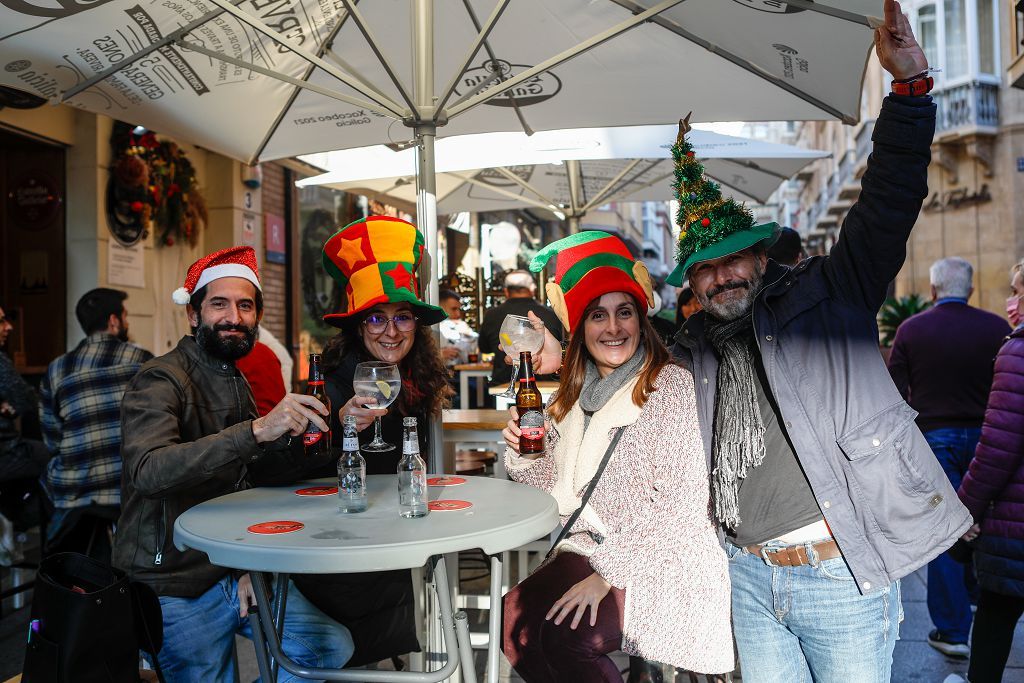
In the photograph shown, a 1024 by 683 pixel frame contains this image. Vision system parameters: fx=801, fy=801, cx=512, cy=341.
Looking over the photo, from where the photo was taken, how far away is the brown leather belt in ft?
7.69

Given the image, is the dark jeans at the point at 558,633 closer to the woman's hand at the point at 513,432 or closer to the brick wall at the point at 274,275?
the woman's hand at the point at 513,432

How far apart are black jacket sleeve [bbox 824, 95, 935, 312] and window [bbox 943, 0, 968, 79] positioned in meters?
21.5

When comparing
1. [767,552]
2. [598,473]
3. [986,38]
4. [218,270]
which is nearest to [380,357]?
[218,270]

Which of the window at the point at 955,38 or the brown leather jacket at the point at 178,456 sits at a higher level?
the window at the point at 955,38

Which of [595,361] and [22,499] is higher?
[595,361]

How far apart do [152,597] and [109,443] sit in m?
2.44

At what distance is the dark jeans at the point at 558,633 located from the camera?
2.73m

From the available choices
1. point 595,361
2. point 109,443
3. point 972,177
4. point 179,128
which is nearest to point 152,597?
point 595,361

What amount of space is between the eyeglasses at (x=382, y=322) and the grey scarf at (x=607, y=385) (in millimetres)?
824

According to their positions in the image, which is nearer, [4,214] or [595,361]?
[595,361]

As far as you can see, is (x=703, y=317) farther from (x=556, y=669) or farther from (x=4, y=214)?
(x=4, y=214)

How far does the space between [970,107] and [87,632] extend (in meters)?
21.6

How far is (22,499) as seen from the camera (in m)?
5.01

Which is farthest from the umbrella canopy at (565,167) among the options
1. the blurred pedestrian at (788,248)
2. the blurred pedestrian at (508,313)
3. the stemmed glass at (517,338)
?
the stemmed glass at (517,338)
